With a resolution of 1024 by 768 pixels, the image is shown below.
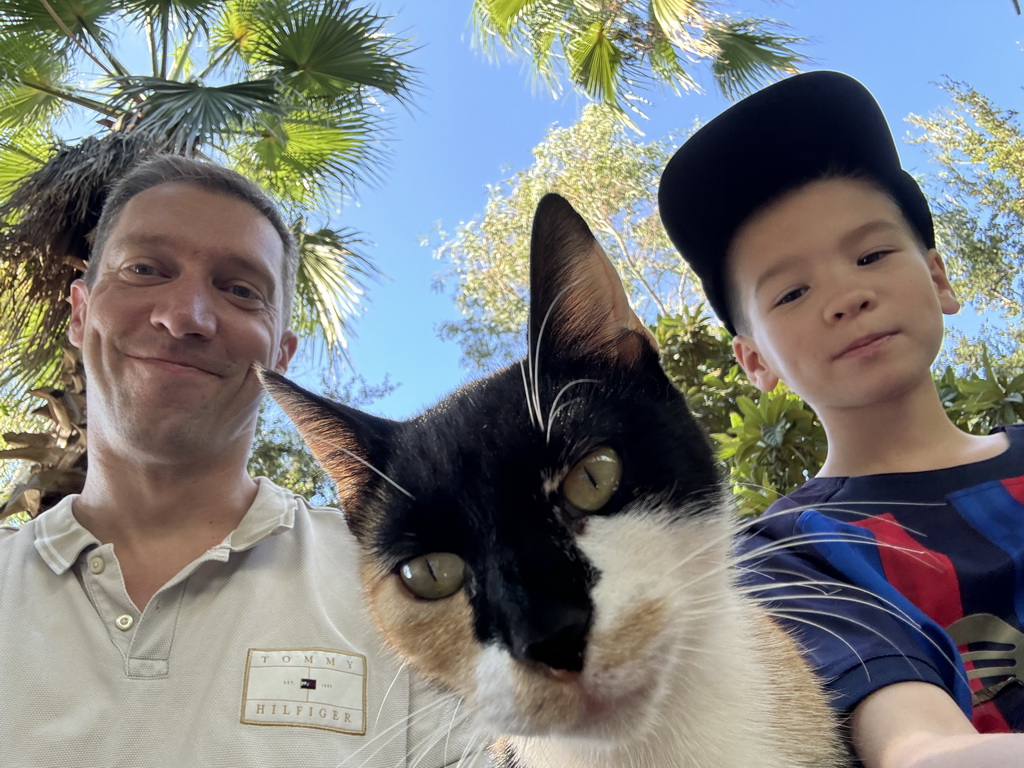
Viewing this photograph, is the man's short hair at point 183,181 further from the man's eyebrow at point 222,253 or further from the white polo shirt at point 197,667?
the white polo shirt at point 197,667

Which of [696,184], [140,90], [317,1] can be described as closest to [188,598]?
[696,184]

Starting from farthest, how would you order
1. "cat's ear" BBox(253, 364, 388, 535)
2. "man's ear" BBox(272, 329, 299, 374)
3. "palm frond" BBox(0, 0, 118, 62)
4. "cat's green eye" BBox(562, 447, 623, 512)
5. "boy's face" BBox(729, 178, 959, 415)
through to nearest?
"palm frond" BBox(0, 0, 118, 62), "man's ear" BBox(272, 329, 299, 374), "boy's face" BBox(729, 178, 959, 415), "cat's ear" BBox(253, 364, 388, 535), "cat's green eye" BBox(562, 447, 623, 512)

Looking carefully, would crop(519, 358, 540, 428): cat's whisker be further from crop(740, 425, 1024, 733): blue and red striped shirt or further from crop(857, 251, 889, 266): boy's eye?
crop(857, 251, 889, 266): boy's eye

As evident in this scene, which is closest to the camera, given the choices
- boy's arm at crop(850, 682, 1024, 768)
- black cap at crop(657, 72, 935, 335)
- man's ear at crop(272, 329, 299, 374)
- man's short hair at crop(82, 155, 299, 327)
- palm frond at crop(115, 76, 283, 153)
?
boy's arm at crop(850, 682, 1024, 768)

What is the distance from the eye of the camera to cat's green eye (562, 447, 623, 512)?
0.63m

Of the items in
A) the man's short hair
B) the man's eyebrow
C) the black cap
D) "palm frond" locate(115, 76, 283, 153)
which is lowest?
the black cap

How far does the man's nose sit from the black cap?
999 mm

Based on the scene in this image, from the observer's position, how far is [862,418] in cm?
103

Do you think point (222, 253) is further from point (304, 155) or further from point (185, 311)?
point (304, 155)

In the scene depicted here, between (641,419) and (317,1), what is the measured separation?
9.56ft

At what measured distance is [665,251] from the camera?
3.54m

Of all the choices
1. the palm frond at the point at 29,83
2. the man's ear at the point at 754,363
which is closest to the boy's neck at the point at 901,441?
the man's ear at the point at 754,363

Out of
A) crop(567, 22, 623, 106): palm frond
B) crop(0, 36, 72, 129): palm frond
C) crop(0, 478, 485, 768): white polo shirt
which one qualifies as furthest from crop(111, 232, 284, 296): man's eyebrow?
crop(567, 22, 623, 106): palm frond

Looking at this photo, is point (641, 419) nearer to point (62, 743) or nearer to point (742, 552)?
point (742, 552)
